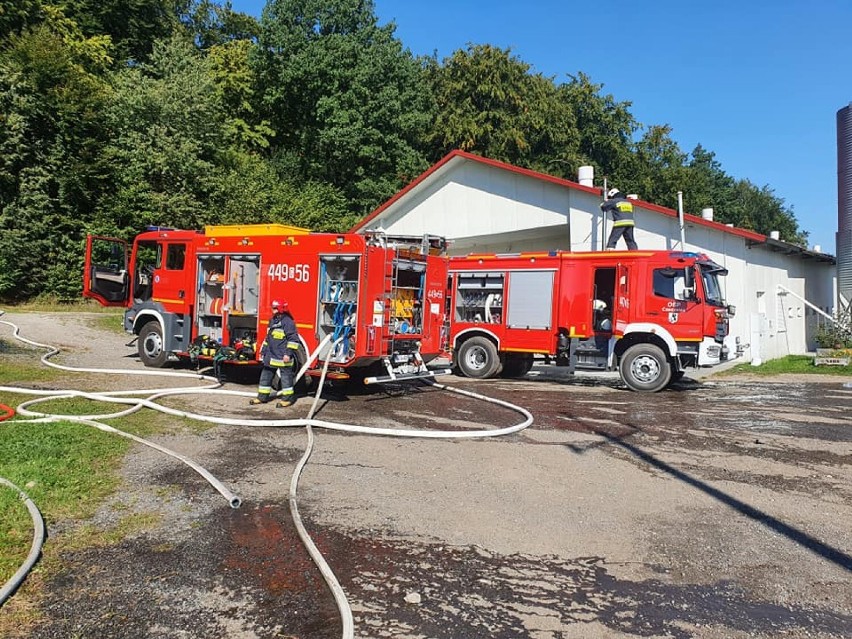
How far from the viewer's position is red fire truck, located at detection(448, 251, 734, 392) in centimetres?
1270

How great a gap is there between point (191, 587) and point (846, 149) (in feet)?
74.8

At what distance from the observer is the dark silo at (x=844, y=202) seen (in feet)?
64.7

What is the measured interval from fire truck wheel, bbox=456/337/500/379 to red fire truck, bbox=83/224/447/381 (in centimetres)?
273

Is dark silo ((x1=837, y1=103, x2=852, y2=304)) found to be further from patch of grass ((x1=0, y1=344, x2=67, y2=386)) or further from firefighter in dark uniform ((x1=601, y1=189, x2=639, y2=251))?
patch of grass ((x1=0, y1=344, x2=67, y2=386))

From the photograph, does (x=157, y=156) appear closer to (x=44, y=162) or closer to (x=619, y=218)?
(x=44, y=162)

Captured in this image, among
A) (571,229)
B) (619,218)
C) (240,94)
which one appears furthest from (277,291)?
(240,94)

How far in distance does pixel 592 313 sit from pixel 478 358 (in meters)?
2.83

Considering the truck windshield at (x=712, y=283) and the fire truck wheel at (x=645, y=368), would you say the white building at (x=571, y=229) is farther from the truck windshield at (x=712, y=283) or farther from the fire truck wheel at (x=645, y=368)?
the fire truck wheel at (x=645, y=368)

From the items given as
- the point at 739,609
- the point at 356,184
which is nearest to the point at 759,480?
the point at 739,609

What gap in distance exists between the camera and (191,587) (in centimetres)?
389

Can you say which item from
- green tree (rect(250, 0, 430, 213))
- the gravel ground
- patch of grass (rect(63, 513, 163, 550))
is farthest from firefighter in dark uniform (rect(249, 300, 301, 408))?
green tree (rect(250, 0, 430, 213))

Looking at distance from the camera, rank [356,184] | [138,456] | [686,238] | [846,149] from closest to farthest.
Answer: [138,456], [686,238], [846,149], [356,184]

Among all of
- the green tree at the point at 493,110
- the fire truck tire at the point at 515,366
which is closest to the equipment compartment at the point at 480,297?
the fire truck tire at the point at 515,366

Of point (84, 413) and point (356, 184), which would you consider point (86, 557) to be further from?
point (356, 184)
